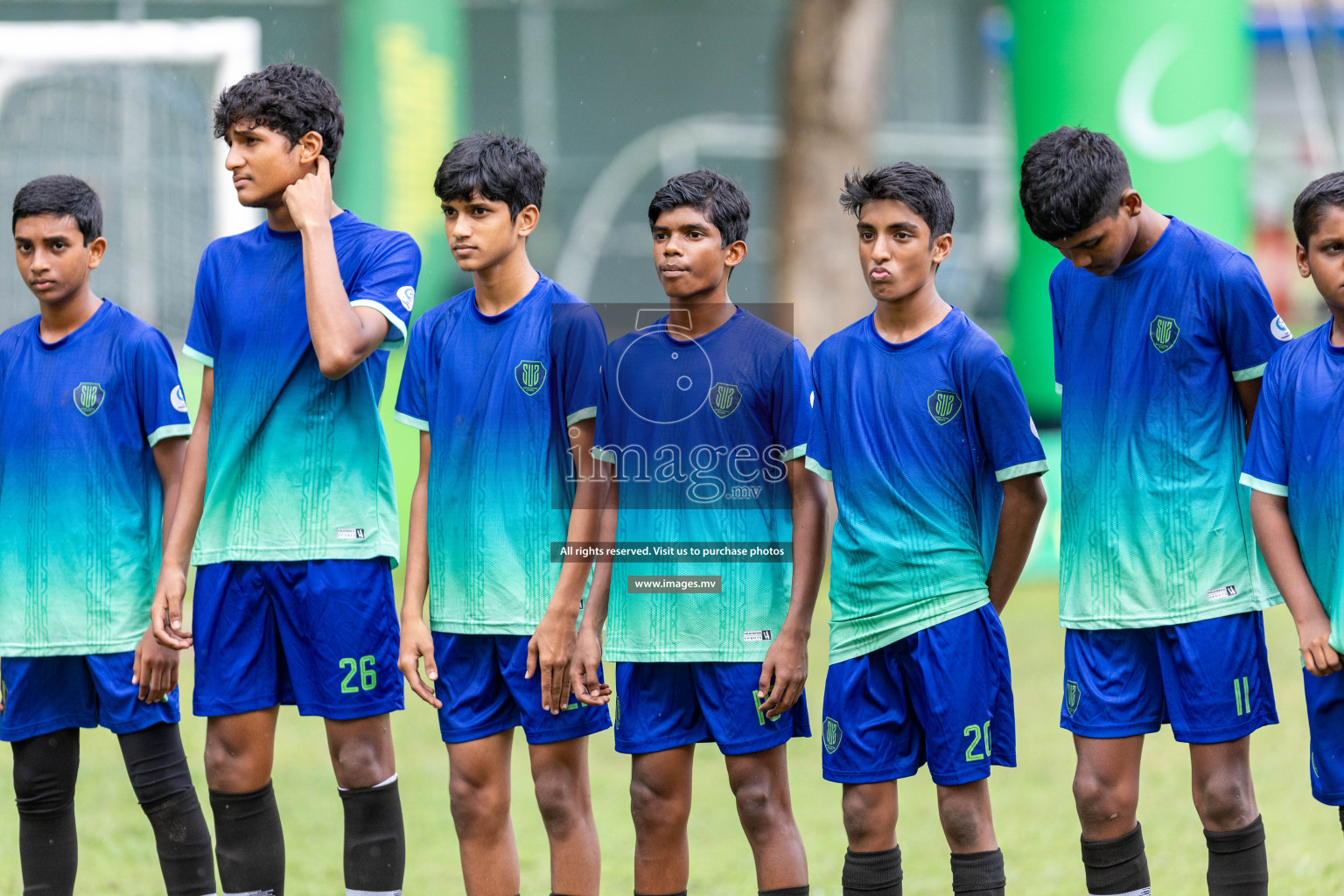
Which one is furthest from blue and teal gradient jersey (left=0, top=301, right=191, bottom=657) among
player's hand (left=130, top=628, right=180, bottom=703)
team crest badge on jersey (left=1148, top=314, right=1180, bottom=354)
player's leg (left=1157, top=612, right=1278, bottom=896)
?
player's leg (left=1157, top=612, right=1278, bottom=896)

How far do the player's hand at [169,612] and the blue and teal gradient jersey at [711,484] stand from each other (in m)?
0.98

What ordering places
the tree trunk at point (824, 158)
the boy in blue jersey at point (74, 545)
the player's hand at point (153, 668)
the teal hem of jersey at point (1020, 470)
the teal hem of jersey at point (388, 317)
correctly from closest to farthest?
the teal hem of jersey at point (1020, 470) → the teal hem of jersey at point (388, 317) → the player's hand at point (153, 668) → the boy in blue jersey at point (74, 545) → the tree trunk at point (824, 158)

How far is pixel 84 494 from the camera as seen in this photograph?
3807 millimetres

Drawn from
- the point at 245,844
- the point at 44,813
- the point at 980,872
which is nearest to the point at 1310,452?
the point at 980,872

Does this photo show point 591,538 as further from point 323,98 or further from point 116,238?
point 116,238

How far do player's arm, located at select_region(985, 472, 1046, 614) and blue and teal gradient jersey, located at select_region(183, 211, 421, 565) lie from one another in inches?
53.9

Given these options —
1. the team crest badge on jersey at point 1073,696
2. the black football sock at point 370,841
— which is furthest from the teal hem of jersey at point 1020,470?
the black football sock at point 370,841

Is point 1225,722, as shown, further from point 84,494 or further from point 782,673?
point 84,494

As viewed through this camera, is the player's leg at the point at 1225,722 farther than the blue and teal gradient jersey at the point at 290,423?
No

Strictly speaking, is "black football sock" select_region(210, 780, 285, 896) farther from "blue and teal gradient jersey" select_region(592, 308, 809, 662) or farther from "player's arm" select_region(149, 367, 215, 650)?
"blue and teal gradient jersey" select_region(592, 308, 809, 662)

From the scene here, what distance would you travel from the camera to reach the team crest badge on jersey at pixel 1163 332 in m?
3.37

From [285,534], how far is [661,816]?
3.46ft

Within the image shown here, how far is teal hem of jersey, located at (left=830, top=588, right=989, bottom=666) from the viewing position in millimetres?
3324

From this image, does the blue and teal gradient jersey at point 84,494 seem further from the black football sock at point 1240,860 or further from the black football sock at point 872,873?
the black football sock at point 1240,860
